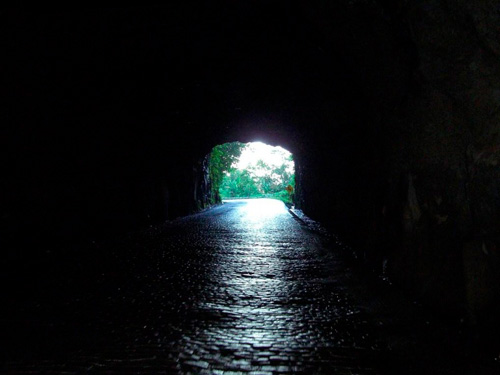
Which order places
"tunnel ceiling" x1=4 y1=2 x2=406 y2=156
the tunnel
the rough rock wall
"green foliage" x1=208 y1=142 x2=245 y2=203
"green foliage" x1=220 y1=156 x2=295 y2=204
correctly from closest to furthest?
the rough rock wall → the tunnel → "tunnel ceiling" x1=4 y1=2 x2=406 y2=156 → "green foliage" x1=208 y1=142 x2=245 y2=203 → "green foliage" x1=220 y1=156 x2=295 y2=204

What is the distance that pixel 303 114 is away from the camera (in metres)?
8.83

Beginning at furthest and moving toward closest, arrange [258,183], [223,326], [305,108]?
[258,183], [305,108], [223,326]

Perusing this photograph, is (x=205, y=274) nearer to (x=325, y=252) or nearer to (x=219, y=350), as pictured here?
Answer: (x=219, y=350)

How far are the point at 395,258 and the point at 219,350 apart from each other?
2.40 meters

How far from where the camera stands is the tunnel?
7.82 feet

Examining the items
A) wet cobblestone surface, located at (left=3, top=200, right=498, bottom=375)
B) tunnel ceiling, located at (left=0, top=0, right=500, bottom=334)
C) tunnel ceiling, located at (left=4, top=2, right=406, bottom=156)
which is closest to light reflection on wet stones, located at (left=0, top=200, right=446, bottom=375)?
wet cobblestone surface, located at (left=3, top=200, right=498, bottom=375)

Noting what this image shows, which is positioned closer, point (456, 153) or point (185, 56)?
point (456, 153)

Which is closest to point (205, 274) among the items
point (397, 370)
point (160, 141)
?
point (397, 370)

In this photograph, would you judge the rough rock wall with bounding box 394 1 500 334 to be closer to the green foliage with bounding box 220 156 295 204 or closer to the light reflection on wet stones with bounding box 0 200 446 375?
the light reflection on wet stones with bounding box 0 200 446 375

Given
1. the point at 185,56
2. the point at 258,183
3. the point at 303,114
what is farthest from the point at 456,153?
the point at 258,183

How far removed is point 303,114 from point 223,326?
7.32m

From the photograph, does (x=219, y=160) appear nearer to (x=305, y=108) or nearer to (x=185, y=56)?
(x=305, y=108)

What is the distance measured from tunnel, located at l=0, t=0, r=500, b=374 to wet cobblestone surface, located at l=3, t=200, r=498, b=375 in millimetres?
565

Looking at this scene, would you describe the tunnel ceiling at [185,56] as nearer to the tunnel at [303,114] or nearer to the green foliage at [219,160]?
the tunnel at [303,114]
